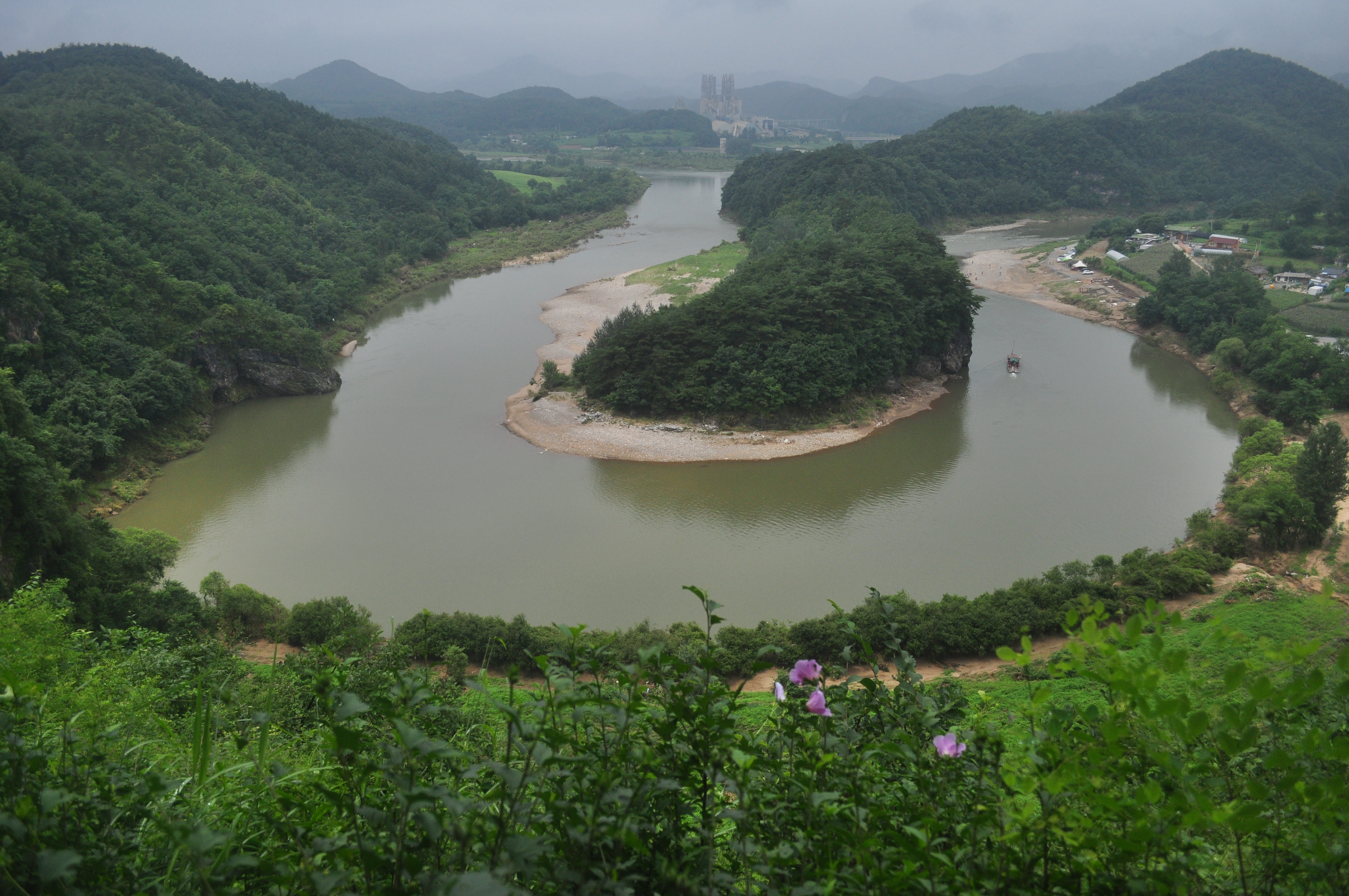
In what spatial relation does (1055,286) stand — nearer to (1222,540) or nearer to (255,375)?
(1222,540)

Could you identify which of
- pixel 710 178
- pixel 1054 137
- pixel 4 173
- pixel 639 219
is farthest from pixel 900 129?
pixel 4 173

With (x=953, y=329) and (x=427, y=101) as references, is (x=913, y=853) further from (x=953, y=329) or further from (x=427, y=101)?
Result: (x=427, y=101)

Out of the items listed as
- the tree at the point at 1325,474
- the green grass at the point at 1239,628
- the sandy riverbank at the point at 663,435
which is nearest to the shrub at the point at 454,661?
the green grass at the point at 1239,628

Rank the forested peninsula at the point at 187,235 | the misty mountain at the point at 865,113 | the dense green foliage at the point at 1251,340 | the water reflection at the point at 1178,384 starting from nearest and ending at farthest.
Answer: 1. the forested peninsula at the point at 187,235
2. the dense green foliage at the point at 1251,340
3. the water reflection at the point at 1178,384
4. the misty mountain at the point at 865,113

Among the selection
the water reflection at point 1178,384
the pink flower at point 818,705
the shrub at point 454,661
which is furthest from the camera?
the water reflection at point 1178,384

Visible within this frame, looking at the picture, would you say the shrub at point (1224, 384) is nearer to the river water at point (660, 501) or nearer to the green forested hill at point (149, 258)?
the river water at point (660, 501)

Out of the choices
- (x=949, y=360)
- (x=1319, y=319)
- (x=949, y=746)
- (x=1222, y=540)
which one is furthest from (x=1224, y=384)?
(x=949, y=746)
